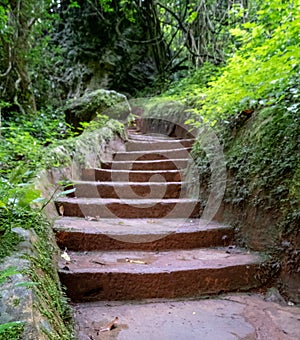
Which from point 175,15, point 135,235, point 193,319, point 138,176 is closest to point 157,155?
point 138,176

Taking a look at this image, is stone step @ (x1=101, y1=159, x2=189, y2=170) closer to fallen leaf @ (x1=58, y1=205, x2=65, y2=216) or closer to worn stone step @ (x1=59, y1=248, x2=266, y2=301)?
fallen leaf @ (x1=58, y1=205, x2=65, y2=216)

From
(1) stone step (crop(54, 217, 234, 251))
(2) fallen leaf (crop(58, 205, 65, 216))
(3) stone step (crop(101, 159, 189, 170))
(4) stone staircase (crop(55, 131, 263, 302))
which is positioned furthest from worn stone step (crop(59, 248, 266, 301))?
(3) stone step (crop(101, 159, 189, 170))

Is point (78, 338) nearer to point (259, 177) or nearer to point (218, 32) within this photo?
point (259, 177)

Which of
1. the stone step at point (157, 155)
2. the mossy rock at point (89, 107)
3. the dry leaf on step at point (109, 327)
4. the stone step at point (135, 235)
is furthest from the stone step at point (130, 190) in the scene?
the mossy rock at point (89, 107)

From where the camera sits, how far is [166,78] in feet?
30.7

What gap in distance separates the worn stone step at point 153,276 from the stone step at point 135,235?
112mm

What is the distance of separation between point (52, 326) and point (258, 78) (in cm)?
233

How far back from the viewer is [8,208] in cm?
141

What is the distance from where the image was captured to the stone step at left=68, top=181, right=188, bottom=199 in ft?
9.25

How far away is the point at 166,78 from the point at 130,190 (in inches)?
283

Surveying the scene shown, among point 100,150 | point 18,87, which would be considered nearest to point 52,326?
point 100,150

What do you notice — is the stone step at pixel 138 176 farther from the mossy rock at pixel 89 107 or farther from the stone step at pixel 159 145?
the mossy rock at pixel 89 107

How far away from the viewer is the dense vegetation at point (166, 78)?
73.6 inches

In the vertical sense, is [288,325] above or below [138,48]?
below
